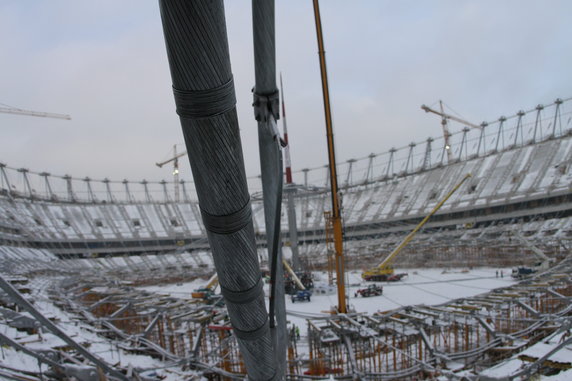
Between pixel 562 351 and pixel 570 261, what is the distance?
63.2 ft

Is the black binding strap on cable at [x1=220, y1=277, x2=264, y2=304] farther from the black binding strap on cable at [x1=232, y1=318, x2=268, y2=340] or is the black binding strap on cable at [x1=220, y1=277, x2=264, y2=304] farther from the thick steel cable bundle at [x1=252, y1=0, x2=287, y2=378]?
the black binding strap on cable at [x1=232, y1=318, x2=268, y2=340]

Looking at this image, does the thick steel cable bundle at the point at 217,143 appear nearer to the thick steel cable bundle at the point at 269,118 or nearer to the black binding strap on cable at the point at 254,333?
the black binding strap on cable at the point at 254,333

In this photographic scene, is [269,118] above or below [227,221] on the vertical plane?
above

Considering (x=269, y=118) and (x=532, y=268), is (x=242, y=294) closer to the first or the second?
(x=269, y=118)

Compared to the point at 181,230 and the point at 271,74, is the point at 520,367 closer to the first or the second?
the point at 271,74

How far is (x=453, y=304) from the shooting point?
15.3 m

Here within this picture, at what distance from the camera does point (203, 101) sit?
2648 mm

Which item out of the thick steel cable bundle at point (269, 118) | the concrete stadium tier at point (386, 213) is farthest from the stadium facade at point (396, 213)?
the thick steel cable bundle at point (269, 118)

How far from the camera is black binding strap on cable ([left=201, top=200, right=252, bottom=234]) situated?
313 centimetres

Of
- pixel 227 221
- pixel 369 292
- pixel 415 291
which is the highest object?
pixel 227 221

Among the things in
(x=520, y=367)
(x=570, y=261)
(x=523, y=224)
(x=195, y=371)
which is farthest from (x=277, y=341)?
(x=523, y=224)

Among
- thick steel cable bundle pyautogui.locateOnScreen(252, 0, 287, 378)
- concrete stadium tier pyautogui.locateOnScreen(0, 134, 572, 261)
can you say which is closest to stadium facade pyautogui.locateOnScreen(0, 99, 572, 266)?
concrete stadium tier pyautogui.locateOnScreen(0, 134, 572, 261)

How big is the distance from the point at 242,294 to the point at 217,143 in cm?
149

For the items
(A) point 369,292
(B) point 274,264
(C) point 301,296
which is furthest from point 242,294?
(A) point 369,292
